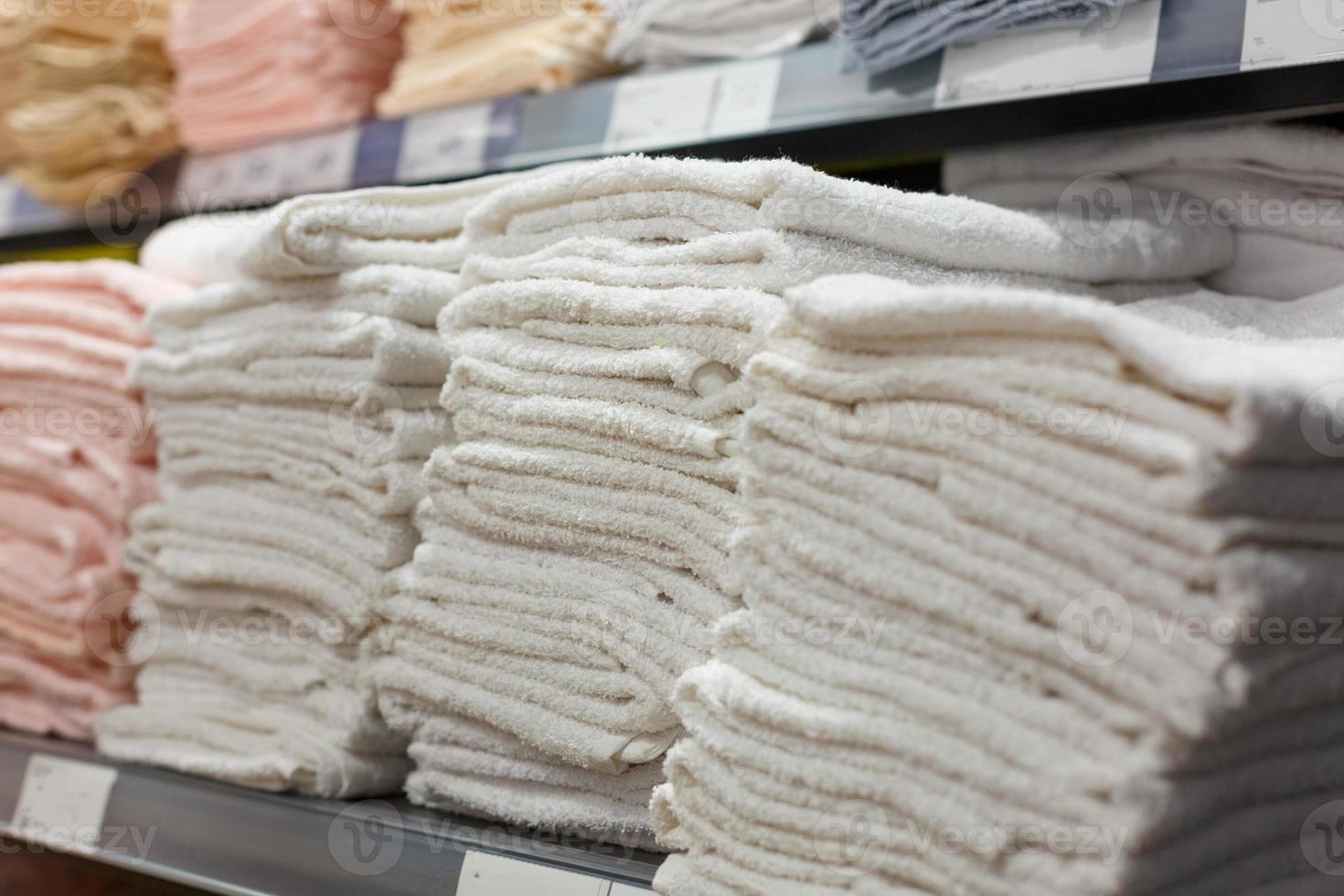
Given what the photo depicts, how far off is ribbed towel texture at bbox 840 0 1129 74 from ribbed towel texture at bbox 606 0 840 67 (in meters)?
0.08

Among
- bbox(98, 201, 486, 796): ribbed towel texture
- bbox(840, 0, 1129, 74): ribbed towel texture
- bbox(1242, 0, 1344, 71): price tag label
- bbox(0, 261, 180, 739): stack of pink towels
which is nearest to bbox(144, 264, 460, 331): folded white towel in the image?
bbox(98, 201, 486, 796): ribbed towel texture

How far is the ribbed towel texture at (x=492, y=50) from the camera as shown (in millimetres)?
1330

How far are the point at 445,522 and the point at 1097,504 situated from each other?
550mm

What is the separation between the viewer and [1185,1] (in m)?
0.91

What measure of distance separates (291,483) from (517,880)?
436 mm

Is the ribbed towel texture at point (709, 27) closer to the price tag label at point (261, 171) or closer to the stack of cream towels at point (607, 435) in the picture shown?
the stack of cream towels at point (607, 435)

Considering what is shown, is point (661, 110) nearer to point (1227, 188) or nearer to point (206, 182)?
point (1227, 188)

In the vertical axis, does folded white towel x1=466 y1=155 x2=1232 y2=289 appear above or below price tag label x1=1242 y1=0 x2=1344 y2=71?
below

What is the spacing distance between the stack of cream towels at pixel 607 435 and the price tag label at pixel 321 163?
488 mm

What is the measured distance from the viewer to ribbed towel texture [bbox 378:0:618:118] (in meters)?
1.33

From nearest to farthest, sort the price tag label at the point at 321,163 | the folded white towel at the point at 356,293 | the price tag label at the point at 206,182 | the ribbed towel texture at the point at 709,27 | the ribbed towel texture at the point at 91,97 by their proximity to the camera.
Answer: the folded white towel at the point at 356,293, the ribbed towel texture at the point at 709,27, the price tag label at the point at 321,163, the price tag label at the point at 206,182, the ribbed towel texture at the point at 91,97

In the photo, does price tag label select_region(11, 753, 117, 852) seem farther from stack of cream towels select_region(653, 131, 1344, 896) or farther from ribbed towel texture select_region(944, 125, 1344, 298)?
ribbed towel texture select_region(944, 125, 1344, 298)

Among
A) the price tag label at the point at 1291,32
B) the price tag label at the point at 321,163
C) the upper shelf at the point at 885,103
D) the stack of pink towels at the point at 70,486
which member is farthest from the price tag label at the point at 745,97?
the stack of pink towels at the point at 70,486

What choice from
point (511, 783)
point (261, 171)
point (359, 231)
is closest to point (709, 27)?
point (359, 231)
